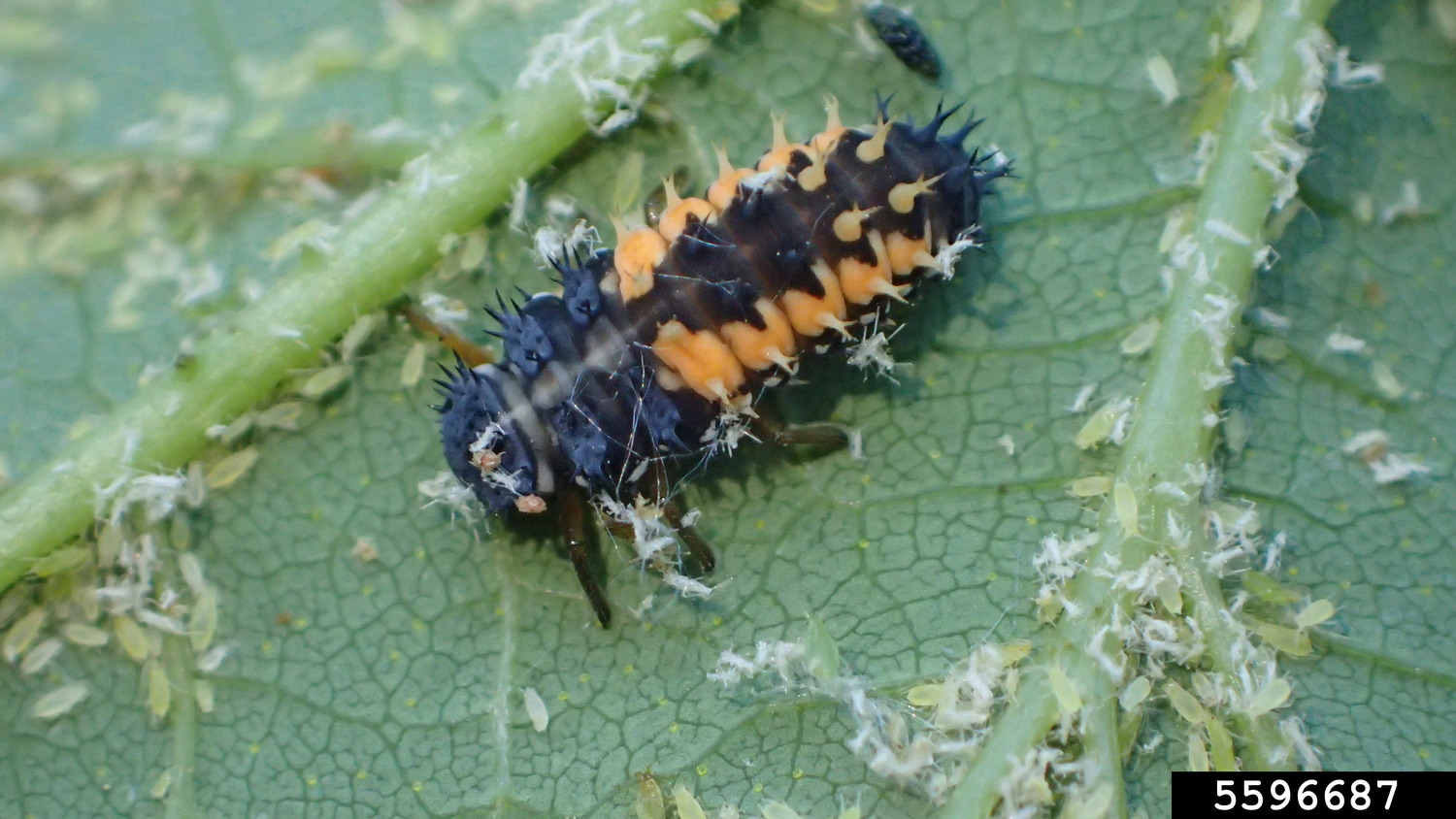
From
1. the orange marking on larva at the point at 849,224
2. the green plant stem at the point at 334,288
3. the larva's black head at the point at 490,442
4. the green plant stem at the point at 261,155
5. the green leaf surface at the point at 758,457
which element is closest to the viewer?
the orange marking on larva at the point at 849,224

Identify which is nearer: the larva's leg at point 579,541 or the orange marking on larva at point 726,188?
the orange marking on larva at point 726,188

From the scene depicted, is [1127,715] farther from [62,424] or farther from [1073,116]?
[62,424]

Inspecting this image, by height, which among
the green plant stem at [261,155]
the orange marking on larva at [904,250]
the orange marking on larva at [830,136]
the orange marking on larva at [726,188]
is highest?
the green plant stem at [261,155]

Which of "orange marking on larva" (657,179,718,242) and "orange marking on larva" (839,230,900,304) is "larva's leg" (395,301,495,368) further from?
"orange marking on larva" (839,230,900,304)

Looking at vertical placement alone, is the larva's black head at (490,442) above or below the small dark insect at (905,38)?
below

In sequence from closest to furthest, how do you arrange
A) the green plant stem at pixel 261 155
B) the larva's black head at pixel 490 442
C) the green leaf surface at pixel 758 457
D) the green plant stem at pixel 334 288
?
the larva's black head at pixel 490 442 → the green leaf surface at pixel 758 457 → the green plant stem at pixel 334 288 → the green plant stem at pixel 261 155

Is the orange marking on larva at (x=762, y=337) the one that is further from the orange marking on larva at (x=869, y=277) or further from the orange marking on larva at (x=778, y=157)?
the orange marking on larva at (x=778, y=157)

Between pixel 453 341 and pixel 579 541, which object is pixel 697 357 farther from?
pixel 453 341

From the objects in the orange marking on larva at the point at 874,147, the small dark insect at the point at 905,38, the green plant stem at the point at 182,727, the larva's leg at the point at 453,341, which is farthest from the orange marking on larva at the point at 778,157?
the green plant stem at the point at 182,727

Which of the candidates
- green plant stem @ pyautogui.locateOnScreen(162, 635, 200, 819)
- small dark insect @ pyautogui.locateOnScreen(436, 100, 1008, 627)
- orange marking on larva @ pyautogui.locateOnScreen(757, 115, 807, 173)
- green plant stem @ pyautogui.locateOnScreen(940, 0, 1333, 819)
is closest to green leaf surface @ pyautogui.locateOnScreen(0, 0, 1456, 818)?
green plant stem @ pyautogui.locateOnScreen(162, 635, 200, 819)
